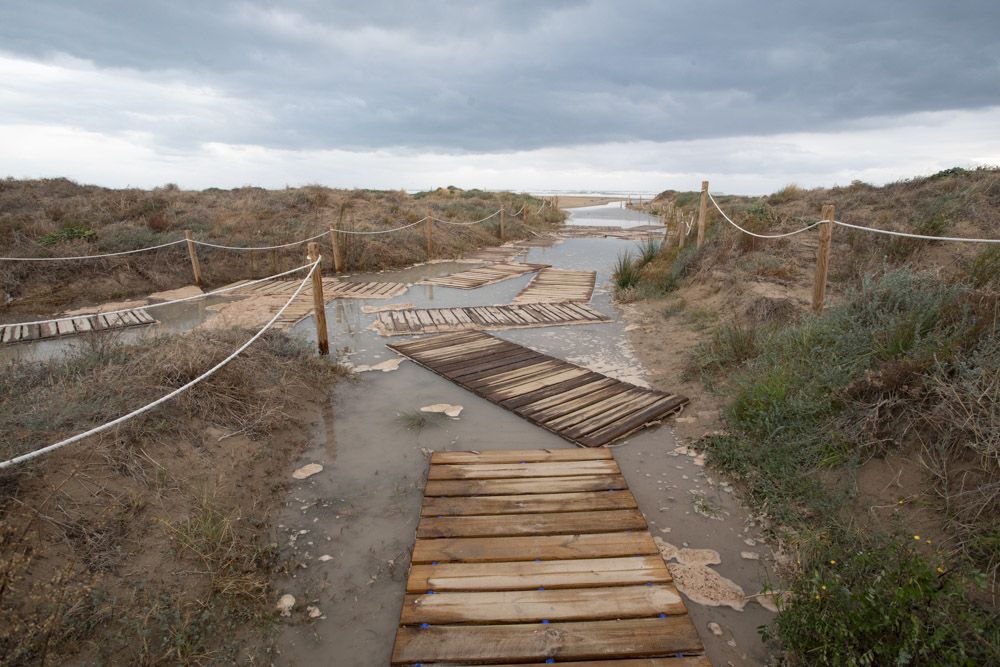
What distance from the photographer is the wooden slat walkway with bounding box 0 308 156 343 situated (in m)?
7.07

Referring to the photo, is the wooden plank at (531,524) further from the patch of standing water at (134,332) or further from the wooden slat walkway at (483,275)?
the wooden slat walkway at (483,275)

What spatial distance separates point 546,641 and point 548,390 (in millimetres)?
3087

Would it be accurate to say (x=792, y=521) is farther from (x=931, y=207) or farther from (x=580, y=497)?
(x=931, y=207)

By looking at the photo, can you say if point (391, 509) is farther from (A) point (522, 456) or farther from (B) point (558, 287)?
(B) point (558, 287)

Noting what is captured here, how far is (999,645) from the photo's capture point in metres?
1.86

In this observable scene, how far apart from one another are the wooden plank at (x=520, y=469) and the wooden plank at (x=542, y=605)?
3.65ft

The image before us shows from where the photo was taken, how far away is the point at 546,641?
227 cm

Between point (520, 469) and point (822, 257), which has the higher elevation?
point (822, 257)

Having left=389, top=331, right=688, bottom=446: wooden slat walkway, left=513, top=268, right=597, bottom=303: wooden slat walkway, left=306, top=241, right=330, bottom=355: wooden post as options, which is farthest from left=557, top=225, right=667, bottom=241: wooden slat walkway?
left=306, top=241, right=330, bottom=355: wooden post

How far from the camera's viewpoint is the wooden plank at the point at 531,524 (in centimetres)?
303

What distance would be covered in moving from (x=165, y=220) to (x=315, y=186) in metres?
8.49

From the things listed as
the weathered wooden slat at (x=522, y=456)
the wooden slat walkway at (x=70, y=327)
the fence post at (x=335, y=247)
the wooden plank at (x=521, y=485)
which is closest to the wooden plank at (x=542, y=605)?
the wooden plank at (x=521, y=485)

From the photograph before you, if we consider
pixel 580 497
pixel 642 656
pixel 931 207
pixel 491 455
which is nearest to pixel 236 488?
A: pixel 491 455

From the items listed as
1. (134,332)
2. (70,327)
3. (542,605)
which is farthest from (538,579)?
(70,327)
